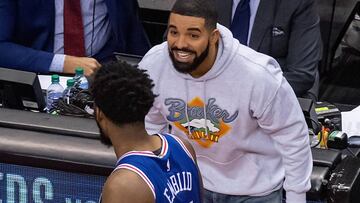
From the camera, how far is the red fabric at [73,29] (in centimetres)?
450

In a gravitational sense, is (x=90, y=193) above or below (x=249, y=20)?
below

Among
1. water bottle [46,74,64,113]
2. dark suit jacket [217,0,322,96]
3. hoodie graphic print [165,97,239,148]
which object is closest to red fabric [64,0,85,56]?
water bottle [46,74,64,113]

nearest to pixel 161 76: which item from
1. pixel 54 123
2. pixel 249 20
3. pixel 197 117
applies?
pixel 197 117

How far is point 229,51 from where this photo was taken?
9.84ft

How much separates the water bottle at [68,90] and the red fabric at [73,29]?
2.37 feet

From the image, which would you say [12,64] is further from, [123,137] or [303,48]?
[123,137]

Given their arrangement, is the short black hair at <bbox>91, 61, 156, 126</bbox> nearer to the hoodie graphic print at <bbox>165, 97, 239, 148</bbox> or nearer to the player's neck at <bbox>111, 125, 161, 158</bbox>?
the player's neck at <bbox>111, 125, 161, 158</bbox>

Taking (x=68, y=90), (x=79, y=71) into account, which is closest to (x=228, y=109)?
(x=68, y=90)

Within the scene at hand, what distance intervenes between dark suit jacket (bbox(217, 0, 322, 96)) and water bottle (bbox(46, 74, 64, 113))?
1.03 m

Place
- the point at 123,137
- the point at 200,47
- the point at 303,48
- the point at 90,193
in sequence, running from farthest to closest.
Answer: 1. the point at 303,48
2. the point at 90,193
3. the point at 200,47
4. the point at 123,137

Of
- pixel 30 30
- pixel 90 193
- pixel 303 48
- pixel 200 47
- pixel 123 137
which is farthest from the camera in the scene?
pixel 30 30

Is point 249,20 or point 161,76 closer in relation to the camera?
point 161,76

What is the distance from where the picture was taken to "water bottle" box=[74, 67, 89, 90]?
12.3ft

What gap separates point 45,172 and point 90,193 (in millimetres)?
197
